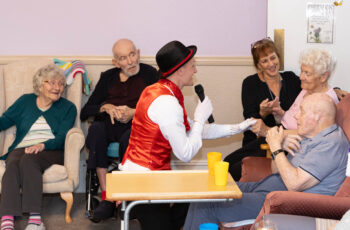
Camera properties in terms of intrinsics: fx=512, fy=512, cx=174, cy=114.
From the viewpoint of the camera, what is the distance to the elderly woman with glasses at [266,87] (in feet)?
12.8

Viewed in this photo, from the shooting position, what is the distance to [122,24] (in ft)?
15.0

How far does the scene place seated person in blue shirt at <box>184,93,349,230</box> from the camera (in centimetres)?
246

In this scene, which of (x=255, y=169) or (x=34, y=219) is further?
(x=34, y=219)

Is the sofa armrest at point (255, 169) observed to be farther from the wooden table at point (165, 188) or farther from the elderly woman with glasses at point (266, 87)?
the wooden table at point (165, 188)

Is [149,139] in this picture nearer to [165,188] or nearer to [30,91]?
[165,188]

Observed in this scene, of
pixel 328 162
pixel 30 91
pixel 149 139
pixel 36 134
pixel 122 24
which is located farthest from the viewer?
pixel 122 24

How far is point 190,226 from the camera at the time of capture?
8.40ft

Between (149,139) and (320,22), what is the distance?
2111 millimetres

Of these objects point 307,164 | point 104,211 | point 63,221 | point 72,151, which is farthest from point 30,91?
point 307,164

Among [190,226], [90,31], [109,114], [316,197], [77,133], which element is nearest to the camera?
[316,197]

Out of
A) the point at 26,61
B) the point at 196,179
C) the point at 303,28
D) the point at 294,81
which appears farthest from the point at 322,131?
the point at 26,61

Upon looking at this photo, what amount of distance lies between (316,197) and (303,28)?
2265 millimetres

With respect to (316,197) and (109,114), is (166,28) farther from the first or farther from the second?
(316,197)

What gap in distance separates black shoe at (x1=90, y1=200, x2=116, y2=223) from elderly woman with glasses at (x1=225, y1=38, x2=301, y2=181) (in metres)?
0.92
